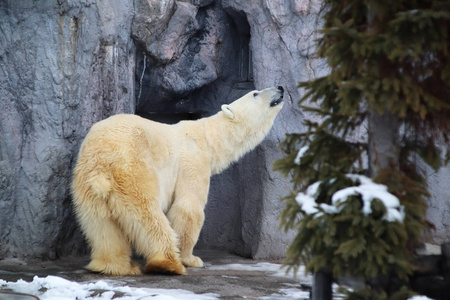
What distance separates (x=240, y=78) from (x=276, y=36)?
0.95 metres

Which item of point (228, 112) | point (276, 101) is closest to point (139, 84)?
point (228, 112)

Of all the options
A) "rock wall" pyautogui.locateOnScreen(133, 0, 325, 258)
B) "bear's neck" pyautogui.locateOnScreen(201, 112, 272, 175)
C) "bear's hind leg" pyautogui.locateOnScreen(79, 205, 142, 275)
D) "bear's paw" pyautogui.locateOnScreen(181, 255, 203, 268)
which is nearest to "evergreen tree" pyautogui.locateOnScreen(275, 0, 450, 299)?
"bear's hind leg" pyautogui.locateOnScreen(79, 205, 142, 275)

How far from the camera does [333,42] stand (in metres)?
2.87

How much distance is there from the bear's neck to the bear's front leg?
439 millimetres

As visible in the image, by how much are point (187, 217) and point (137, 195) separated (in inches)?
32.4

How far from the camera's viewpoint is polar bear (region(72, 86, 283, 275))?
4.77 m

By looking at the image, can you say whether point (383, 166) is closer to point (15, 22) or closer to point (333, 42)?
point (333, 42)

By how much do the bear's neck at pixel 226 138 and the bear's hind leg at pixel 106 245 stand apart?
4.58ft

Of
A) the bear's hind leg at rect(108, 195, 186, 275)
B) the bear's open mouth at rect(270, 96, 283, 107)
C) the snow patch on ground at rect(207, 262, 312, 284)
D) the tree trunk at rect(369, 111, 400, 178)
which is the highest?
the bear's open mouth at rect(270, 96, 283, 107)

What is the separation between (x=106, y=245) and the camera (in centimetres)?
488

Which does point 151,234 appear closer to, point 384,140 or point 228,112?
point 228,112

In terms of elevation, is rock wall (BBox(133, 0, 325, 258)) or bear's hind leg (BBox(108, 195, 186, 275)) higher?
rock wall (BBox(133, 0, 325, 258))

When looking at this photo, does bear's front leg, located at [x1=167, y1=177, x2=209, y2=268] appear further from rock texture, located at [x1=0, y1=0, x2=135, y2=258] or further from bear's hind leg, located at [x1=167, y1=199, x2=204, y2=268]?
rock texture, located at [x1=0, y1=0, x2=135, y2=258]

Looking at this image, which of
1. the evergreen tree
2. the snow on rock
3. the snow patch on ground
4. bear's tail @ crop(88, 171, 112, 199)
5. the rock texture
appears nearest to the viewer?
the evergreen tree
